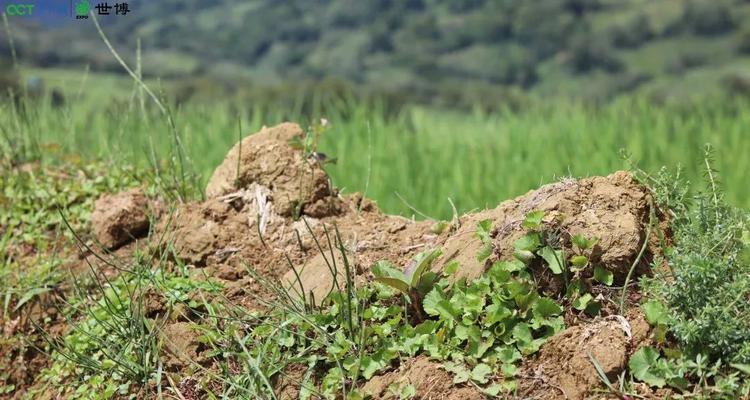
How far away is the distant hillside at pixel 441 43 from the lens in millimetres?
84188

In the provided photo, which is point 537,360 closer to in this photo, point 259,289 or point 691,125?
point 259,289

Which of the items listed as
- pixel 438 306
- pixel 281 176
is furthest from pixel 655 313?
pixel 281 176

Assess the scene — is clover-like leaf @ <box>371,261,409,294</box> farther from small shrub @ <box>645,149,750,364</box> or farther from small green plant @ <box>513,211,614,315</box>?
small shrub @ <box>645,149,750,364</box>

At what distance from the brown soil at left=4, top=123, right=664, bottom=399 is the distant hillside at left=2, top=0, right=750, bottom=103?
216 feet

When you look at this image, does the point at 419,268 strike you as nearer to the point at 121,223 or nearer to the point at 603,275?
the point at 603,275

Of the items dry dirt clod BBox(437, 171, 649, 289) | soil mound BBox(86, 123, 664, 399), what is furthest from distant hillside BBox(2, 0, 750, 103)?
dry dirt clod BBox(437, 171, 649, 289)

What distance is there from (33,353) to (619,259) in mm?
1897

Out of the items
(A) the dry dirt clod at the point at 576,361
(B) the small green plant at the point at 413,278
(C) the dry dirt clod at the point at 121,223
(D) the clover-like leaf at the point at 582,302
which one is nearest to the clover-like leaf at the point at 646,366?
(A) the dry dirt clod at the point at 576,361

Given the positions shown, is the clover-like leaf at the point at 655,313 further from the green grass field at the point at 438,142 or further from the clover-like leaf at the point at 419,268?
the green grass field at the point at 438,142

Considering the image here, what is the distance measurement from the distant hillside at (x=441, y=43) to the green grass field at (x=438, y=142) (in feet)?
204

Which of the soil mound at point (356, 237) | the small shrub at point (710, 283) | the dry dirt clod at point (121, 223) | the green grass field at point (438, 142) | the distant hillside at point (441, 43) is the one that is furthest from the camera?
the distant hillside at point (441, 43)

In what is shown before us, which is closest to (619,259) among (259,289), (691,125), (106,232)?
(259,289)

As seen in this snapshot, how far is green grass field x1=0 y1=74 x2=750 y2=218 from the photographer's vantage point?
508 centimetres

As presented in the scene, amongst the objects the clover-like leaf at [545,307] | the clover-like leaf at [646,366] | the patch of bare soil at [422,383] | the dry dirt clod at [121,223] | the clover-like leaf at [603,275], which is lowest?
the dry dirt clod at [121,223]
